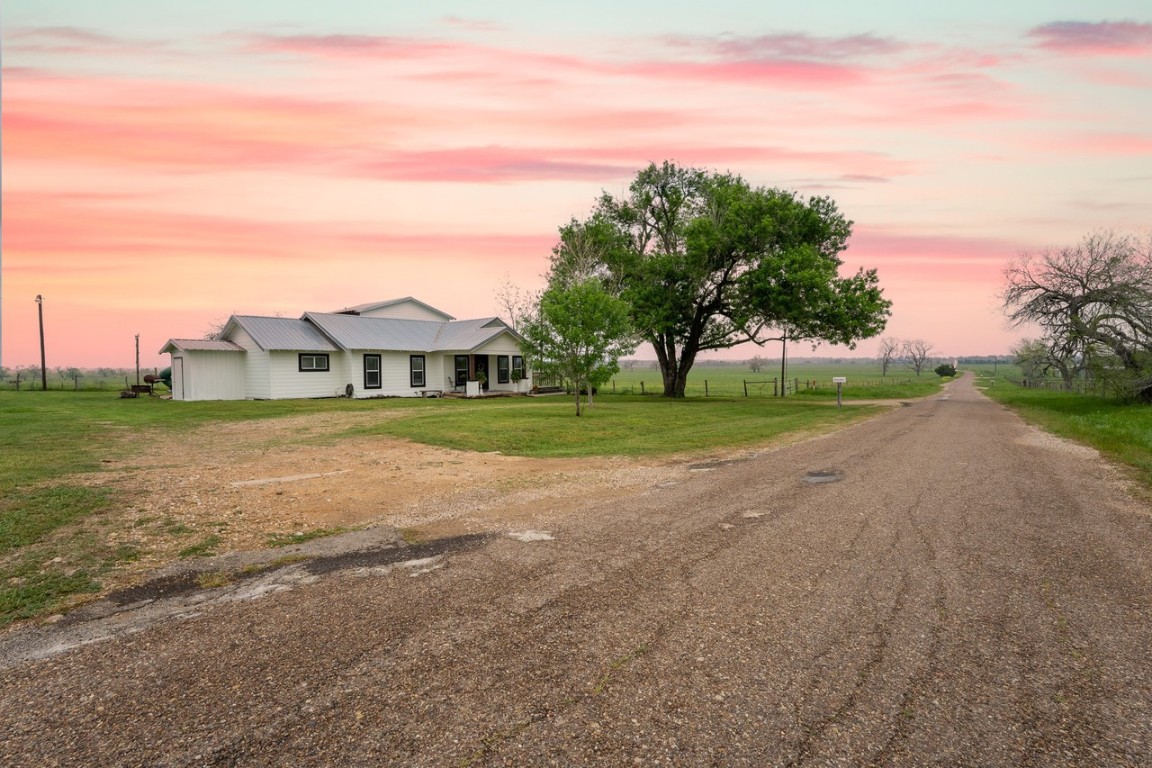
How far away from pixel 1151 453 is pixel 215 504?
18.0m

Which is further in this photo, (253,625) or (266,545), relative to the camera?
(266,545)

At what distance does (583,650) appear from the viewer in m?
4.05

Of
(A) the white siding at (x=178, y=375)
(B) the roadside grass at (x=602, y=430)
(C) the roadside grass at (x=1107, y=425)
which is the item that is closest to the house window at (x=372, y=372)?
(A) the white siding at (x=178, y=375)

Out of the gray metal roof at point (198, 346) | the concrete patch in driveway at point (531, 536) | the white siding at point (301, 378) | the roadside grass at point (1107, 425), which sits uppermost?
the gray metal roof at point (198, 346)

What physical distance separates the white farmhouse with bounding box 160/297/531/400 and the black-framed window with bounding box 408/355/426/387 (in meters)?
0.06

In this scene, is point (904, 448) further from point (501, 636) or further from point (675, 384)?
point (675, 384)

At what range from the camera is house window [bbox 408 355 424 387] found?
35.7 m

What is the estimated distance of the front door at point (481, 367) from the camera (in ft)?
121

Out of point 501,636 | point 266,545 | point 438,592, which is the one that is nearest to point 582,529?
point 438,592

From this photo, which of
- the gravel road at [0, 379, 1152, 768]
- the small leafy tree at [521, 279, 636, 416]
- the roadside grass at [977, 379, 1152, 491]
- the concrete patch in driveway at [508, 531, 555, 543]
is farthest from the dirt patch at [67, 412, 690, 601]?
the roadside grass at [977, 379, 1152, 491]

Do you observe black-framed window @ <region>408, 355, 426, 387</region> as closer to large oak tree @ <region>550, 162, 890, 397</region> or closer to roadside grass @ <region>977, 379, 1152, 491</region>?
large oak tree @ <region>550, 162, 890, 397</region>

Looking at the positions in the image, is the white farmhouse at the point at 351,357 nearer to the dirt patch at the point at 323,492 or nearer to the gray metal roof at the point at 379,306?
the gray metal roof at the point at 379,306

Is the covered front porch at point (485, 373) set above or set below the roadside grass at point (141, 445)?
above

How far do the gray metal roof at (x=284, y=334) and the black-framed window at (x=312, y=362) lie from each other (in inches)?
16.2
